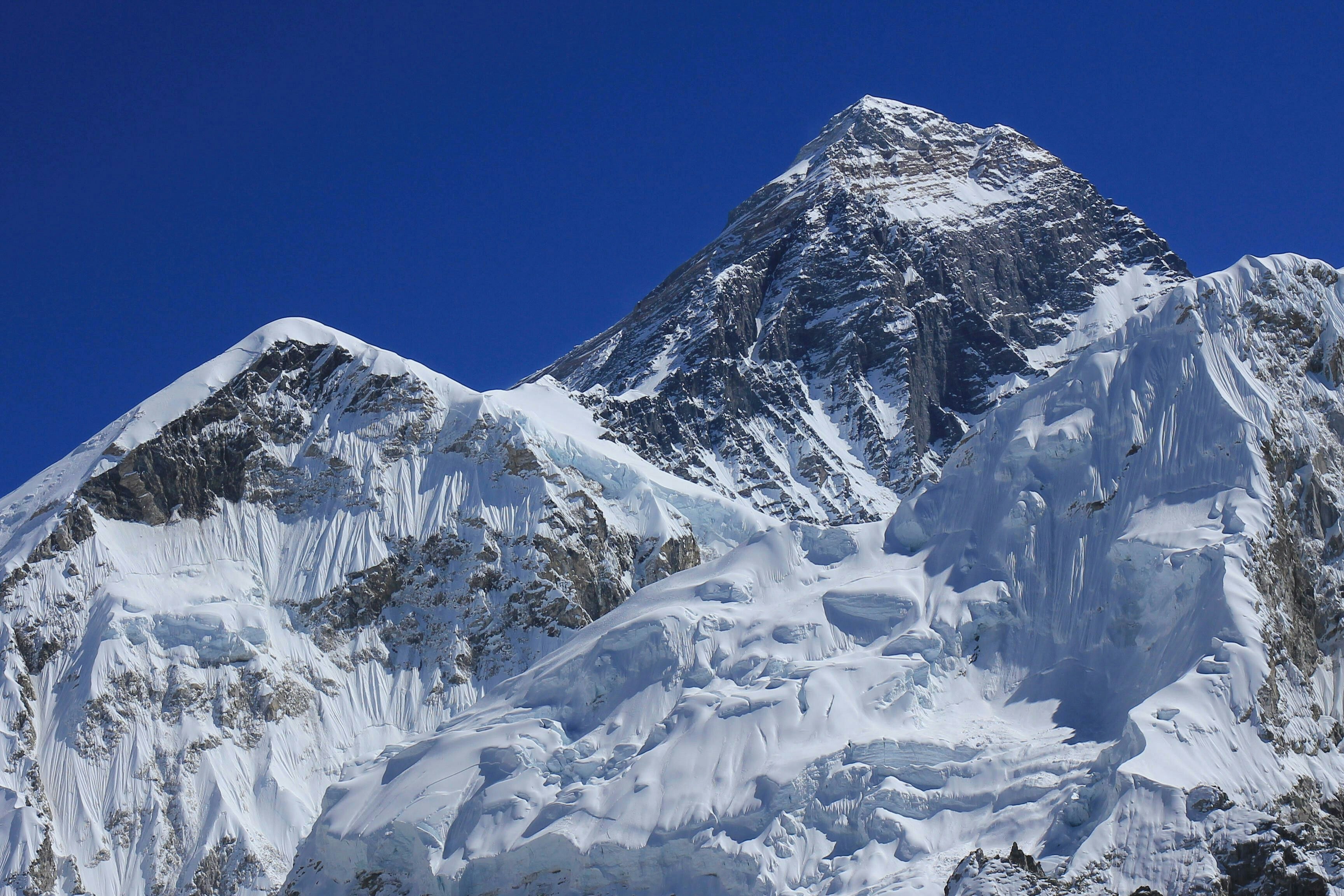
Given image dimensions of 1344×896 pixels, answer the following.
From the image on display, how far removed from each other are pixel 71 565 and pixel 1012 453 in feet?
226

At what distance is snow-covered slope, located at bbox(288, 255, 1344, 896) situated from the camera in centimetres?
6006

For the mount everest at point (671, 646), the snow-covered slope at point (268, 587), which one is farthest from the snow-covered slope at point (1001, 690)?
the snow-covered slope at point (268, 587)

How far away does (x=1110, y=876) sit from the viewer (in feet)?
183

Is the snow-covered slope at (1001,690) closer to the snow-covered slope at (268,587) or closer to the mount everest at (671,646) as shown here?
the mount everest at (671,646)

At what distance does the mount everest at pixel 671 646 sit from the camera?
63.5 m

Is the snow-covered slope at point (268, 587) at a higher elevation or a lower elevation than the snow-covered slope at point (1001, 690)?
higher

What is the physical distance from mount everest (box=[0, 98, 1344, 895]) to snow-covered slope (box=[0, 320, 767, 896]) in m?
0.27

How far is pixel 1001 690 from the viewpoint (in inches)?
2921

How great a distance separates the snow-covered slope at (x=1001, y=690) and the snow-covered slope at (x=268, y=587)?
25110mm

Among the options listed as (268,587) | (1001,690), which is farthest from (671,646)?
(268,587)

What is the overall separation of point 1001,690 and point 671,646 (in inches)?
688

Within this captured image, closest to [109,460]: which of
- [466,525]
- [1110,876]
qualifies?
[466,525]

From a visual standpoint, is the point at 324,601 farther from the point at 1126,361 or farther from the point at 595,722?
the point at 1126,361

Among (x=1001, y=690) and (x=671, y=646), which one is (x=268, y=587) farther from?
(x=1001, y=690)
